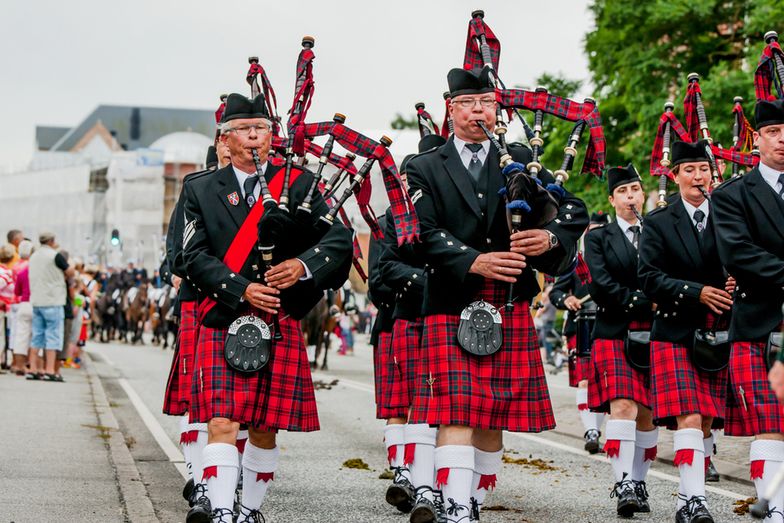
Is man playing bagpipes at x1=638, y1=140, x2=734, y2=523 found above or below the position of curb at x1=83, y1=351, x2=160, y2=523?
above

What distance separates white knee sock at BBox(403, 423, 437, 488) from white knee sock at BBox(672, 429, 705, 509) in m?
1.23

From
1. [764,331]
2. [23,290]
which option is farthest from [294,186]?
[23,290]

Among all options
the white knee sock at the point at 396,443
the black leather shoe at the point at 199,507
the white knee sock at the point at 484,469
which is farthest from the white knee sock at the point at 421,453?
the black leather shoe at the point at 199,507

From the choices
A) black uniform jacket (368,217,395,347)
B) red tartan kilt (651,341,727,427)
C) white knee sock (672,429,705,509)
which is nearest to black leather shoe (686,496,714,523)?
white knee sock (672,429,705,509)

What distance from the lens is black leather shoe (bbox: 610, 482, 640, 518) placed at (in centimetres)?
720

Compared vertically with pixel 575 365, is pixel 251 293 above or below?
above

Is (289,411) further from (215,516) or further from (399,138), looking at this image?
(399,138)

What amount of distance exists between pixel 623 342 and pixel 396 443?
1573mm

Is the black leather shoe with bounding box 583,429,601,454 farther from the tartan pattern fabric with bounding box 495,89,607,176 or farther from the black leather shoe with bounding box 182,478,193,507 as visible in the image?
the tartan pattern fabric with bounding box 495,89,607,176

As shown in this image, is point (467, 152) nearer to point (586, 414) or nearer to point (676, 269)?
point (676, 269)

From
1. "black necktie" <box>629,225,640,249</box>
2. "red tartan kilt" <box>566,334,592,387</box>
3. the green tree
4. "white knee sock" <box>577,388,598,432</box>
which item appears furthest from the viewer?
the green tree

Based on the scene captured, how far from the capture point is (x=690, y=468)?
6637mm

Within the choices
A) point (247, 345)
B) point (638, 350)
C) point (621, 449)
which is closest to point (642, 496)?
point (621, 449)

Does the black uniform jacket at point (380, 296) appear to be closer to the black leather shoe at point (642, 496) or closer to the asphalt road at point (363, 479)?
the asphalt road at point (363, 479)
